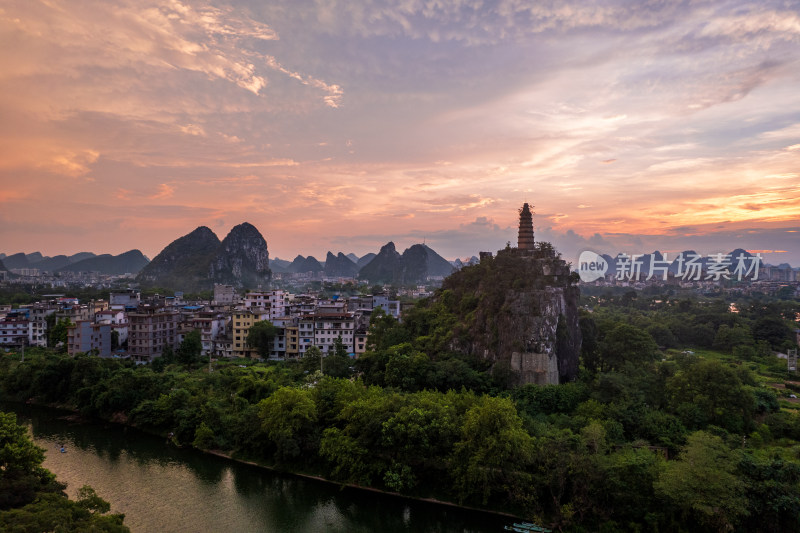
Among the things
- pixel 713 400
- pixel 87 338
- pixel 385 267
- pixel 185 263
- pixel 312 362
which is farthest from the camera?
pixel 385 267

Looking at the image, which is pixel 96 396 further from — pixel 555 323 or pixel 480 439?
pixel 555 323

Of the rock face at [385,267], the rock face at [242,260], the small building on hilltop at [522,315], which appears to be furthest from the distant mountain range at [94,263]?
the small building on hilltop at [522,315]

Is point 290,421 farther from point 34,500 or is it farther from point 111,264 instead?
point 111,264

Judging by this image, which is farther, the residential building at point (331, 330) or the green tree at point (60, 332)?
the green tree at point (60, 332)

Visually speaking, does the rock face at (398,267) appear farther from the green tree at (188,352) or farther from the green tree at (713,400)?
the green tree at (713,400)

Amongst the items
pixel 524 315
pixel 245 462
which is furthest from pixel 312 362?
pixel 524 315

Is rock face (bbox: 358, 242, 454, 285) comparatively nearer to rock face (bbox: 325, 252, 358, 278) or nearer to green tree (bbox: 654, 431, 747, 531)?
rock face (bbox: 325, 252, 358, 278)

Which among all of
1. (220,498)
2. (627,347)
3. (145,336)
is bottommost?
(220,498)

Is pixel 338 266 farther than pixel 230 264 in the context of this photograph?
Yes
